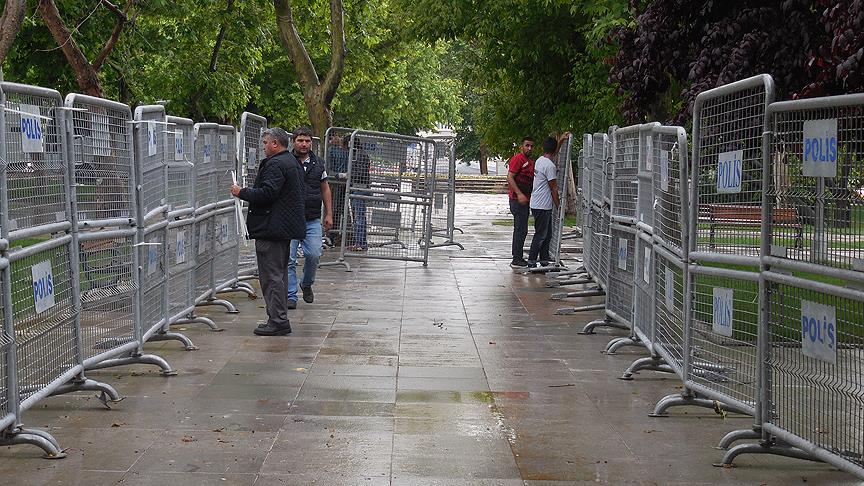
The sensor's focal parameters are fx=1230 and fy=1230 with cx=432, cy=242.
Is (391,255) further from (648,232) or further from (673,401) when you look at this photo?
(673,401)

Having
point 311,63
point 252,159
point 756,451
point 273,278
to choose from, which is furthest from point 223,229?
point 311,63

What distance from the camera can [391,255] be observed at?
1927 centimetres

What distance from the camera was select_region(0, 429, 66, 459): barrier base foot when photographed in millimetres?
6586

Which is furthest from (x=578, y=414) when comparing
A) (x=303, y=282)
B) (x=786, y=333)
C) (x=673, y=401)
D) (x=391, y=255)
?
(x=391, y=255)

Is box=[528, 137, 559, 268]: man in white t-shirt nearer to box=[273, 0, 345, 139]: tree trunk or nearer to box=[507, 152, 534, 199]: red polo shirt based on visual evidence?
box=[507, 152, 534, 199]: red polo shirt

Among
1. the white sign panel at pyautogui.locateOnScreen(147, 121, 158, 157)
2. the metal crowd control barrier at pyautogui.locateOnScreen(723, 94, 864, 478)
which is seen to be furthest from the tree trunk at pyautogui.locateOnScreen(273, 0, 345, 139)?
the metal crowd control barrier at pyautogui.locateOnScreen(723, 94, 864, 478)

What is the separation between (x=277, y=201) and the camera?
11.2 m

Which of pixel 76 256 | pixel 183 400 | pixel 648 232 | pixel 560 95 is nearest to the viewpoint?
pixel 76 256

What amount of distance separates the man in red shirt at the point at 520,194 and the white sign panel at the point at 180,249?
8.12m

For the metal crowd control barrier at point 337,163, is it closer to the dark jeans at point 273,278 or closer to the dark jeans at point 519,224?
the dark jeans at point 519,224

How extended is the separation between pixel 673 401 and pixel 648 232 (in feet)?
6.70

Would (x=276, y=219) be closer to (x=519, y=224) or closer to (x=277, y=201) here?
(x=277, y=201)

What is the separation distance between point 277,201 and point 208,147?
169 cm

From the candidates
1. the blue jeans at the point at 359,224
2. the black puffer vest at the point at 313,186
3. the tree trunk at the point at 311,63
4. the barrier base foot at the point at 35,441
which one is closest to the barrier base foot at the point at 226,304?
the black puffer vest at the point at 313,186
